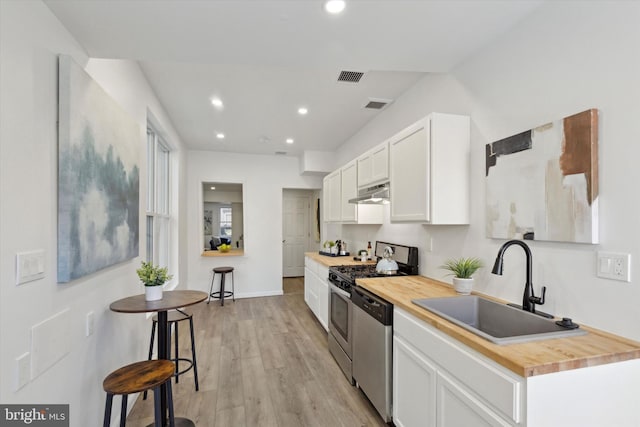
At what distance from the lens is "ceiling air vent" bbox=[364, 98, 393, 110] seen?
337cm

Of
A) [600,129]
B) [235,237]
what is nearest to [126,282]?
[600,129]

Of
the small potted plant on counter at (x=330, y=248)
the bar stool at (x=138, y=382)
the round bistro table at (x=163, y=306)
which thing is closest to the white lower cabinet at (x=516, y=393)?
the bar stool at (x=138, y=382)

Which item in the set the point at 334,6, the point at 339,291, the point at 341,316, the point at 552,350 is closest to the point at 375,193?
the point at 339,291

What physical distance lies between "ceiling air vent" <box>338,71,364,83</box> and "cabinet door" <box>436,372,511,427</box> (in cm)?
243

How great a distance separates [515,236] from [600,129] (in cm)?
68

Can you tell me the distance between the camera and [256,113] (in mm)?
3770

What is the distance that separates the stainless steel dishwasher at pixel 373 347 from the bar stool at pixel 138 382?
1364mm

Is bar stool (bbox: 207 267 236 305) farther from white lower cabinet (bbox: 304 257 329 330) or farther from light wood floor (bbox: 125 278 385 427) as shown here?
white lower cabinet (bbox: 304 257 329 330)

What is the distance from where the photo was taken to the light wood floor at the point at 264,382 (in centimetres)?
229

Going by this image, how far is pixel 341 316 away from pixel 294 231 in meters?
4.96

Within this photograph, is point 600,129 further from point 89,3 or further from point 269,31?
point 89,3

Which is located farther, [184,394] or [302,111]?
[302,111]

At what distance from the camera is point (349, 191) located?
3.97 meters

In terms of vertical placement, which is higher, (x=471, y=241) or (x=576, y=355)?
(x=471, y=241)
